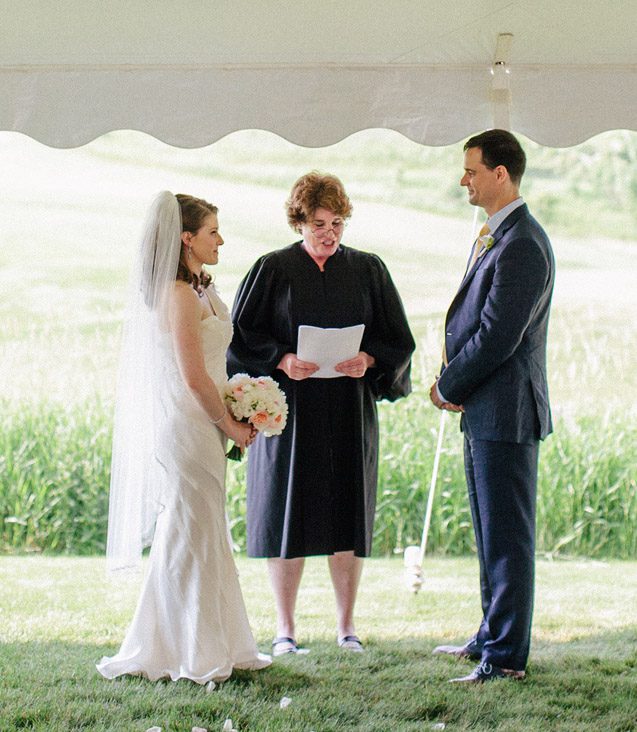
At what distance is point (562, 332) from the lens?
44.4ft

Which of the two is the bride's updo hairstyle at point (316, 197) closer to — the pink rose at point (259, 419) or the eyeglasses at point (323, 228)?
the eyeglasses at point (323, 228)

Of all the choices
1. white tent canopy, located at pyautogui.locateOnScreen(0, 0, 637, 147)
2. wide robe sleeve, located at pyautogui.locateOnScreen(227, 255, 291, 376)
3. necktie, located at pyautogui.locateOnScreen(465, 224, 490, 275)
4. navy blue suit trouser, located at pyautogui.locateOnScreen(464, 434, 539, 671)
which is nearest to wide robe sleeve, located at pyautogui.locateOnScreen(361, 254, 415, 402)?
wide robe sleeve, located at pyautogui.locateOnScreen(227, 255, 291, 376)

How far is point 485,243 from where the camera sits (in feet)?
14.5

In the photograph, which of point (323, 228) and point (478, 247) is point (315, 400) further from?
point (478, 247)

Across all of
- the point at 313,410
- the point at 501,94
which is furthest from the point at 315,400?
the point at 501,94

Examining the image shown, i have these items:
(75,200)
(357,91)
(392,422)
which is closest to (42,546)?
(392,422)

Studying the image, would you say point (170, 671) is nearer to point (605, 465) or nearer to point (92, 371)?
point (605, 465)

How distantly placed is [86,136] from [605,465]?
5.20 m

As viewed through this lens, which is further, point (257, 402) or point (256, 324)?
point (256, 324)

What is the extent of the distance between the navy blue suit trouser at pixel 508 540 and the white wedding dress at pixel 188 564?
100 cm

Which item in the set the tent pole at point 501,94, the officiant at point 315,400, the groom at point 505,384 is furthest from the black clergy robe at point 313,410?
the tent pole at point 501,94

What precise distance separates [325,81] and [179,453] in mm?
1820

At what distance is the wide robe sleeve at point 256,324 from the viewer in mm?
5016

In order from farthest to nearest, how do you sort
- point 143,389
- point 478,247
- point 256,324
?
1. point 256,324
2. point 478,247
3. point 143,389
